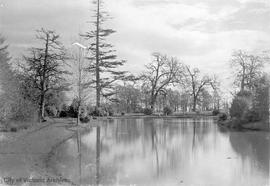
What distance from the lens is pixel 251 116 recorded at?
2127 centimetres

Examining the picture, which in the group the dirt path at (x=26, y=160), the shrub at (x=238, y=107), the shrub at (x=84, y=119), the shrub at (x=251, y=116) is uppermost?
the shrub at (x=238, y=107)

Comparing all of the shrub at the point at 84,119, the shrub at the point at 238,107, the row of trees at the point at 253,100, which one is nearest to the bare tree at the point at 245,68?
the row of trees at the point at 253,100

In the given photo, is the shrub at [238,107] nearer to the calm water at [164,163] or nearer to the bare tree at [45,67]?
the calm water at [164,163]

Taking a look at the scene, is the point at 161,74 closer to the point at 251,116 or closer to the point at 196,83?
the point at 196,83

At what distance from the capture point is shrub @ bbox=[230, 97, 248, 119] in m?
23.1

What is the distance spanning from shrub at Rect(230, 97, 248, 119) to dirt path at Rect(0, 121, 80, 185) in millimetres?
13166

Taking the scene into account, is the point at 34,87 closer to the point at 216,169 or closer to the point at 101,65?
the point at 101,65

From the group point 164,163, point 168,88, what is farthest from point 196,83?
point 164,163

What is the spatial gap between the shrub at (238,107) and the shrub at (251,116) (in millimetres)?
1073

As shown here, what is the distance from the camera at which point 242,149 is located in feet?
40.9

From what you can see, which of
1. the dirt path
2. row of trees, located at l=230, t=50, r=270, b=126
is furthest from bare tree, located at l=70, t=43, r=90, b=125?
row of trees, located at l=230, t=50, r=270, b=126

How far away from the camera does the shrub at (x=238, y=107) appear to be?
23083 millimetres

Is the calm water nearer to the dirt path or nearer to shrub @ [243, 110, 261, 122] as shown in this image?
the dirt path

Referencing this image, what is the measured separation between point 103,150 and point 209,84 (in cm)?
3867
